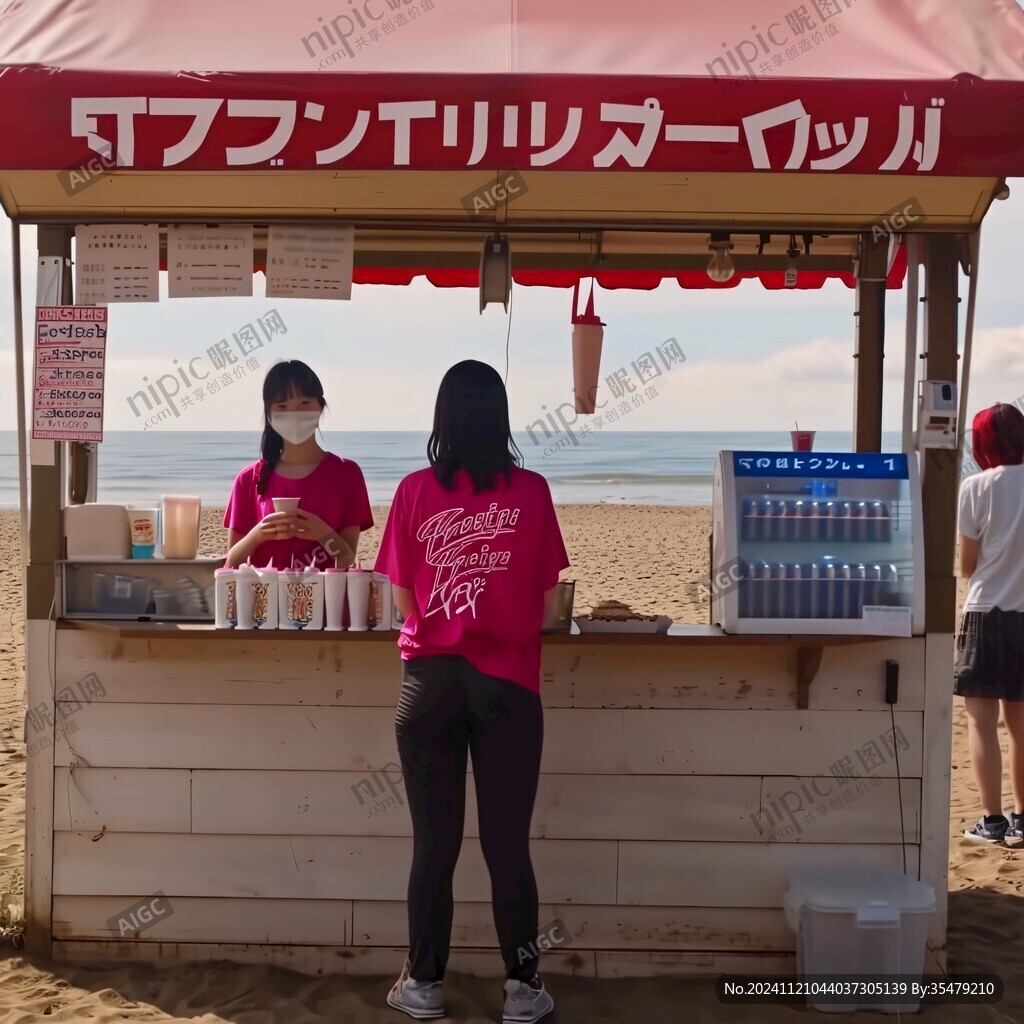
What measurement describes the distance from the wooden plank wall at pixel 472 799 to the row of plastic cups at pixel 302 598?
18 centimetres

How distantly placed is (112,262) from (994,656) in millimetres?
3715

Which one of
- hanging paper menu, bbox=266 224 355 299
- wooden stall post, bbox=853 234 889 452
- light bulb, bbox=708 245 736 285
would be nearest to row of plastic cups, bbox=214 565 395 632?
hanging paper menu, bbox=266 224 355 299

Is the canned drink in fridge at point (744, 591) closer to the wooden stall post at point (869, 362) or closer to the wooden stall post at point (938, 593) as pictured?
the wooden stall post at point (938, 593)

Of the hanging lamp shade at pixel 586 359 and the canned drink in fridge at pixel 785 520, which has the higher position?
the hanging lamp shade at pixel 586 359

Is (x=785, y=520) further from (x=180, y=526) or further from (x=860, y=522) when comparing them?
(x=180, y=526)

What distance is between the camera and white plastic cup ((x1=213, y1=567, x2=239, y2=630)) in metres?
3.45

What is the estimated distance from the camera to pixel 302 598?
3.43 meters

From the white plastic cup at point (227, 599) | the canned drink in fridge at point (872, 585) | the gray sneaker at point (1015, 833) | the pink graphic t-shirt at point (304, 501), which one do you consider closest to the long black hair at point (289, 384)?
the pink graphic t-shirt at point (304, 501)

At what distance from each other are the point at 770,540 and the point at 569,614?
2.10ft

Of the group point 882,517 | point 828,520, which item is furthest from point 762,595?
point 882,517

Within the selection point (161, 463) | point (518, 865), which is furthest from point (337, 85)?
point (161, 463)

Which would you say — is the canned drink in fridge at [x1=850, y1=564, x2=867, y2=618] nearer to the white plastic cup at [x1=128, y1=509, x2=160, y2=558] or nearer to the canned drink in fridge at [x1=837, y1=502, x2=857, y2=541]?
the canned drink in fridge at [x1=837, y1=502, x2=857, y2=541]

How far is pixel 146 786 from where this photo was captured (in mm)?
3619

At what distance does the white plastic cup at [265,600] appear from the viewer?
3.44m
